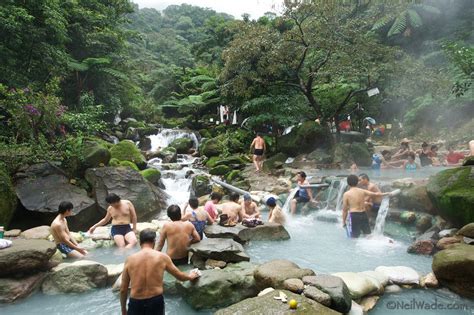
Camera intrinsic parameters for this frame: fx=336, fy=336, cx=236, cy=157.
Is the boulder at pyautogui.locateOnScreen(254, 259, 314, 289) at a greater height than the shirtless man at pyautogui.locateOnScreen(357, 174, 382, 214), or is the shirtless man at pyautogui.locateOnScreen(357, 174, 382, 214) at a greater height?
the shirtless man at pyautogui.locateOnScreen(357, 174, 382, 214)

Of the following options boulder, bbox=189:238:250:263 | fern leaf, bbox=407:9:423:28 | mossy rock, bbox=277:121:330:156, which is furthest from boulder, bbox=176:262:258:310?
fern leaf, bbox=407:9:423:28

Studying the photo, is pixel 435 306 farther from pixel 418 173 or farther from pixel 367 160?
pixel 367 160

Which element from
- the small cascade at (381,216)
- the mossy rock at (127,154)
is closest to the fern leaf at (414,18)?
the small cascade at (381,216)

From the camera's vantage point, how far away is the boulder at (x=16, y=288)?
4.85 m

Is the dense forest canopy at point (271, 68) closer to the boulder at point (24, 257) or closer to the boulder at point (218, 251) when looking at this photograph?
the boulder at point (24, 257)

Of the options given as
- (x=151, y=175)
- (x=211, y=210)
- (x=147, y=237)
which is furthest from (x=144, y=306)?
(x=151, y=175)

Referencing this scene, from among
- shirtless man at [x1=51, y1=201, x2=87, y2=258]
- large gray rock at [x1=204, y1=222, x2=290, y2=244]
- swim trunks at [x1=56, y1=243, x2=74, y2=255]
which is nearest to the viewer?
shirtless man at [x1=51, y1=201, x2=87, y2=258]

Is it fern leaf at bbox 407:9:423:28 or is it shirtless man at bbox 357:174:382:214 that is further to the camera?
fern leaf at bbox 407:9:423:28

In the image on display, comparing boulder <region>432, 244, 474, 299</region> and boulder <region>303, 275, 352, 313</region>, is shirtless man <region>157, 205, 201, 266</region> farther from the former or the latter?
boulder <region>432, 244, 474, 299</region>

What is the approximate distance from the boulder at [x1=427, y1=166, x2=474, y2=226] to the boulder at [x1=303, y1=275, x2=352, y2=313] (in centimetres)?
350

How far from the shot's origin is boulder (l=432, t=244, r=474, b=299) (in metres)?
4.46

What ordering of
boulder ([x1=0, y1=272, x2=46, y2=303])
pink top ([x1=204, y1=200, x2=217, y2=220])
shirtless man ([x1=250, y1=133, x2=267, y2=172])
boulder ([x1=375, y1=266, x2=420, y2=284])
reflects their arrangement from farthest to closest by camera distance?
shirtless man ([x1=250, y1=133, x2=267, y2=172]) → pink top ([x1=204, y1=200, x2=217, y2=220]) → boulder ([x1=375, y1=266, x2=420, y2=284]) → boulder ([x1=0, y1=272, x2=46, y2=303])

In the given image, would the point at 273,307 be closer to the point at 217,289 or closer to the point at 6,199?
the point at 217,289

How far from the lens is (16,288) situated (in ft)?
16.1
